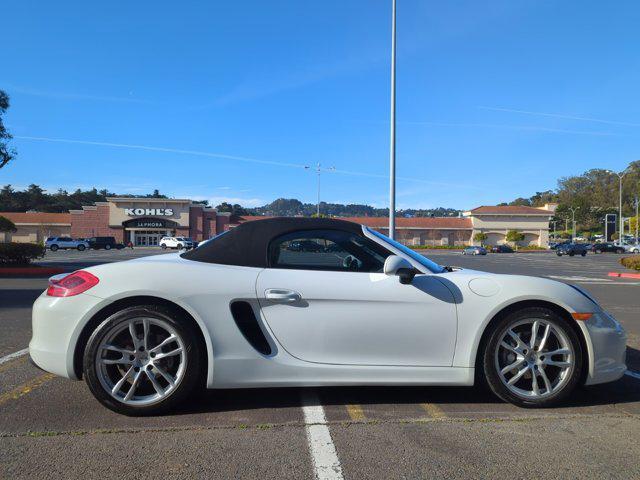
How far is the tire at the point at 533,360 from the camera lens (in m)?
3.42

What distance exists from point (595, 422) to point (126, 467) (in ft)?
9.89

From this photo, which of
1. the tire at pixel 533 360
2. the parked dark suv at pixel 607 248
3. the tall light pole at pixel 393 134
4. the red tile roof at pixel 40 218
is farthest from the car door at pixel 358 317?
the red tile roof at pixel 40 218

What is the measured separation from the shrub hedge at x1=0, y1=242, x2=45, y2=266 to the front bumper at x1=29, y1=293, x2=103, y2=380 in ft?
52.3

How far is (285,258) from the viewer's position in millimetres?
3564

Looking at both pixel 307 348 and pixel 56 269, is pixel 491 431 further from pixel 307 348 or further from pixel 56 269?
pixel 56 269

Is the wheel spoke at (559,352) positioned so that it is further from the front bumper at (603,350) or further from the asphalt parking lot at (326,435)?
the asphalt parking lot at (326,435)

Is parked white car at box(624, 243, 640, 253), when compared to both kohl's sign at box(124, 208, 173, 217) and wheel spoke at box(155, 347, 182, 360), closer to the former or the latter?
kohl's sign at box(124, 208, 173, 217)

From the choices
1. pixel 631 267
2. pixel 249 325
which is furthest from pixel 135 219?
pixel 249 325

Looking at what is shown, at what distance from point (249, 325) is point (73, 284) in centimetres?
130

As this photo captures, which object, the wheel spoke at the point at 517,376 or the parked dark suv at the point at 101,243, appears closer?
the wheel spoke at the point at 517,376

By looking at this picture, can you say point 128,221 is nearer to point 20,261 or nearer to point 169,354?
point 20,261

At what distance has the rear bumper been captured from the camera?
3.46 metres

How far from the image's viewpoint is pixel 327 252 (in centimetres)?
369

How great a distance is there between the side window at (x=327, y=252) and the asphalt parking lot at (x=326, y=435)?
104 centimetres
